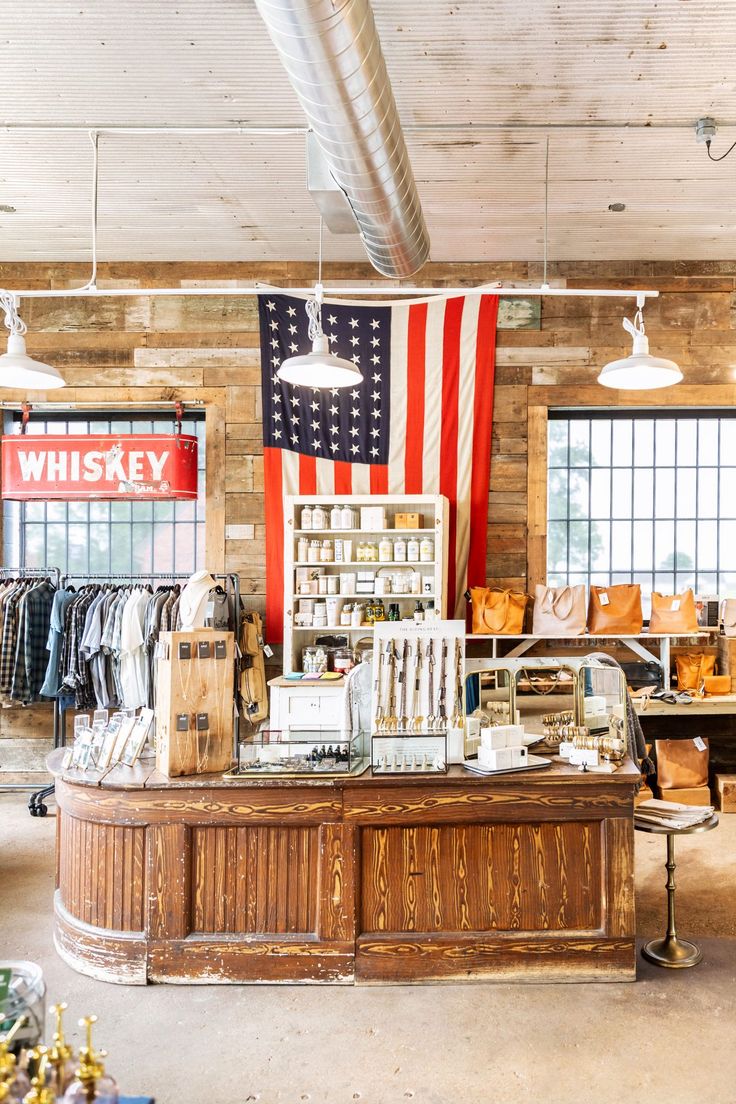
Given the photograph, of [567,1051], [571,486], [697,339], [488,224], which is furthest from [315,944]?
[697,339]

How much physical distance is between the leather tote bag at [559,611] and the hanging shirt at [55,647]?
3607 millimetres

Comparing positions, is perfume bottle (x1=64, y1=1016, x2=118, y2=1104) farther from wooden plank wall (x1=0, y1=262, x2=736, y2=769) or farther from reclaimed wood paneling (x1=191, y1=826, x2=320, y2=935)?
wooden plank wall (x1=0, y1=262, x2=736, y2=769)

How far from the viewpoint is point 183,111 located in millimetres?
4336

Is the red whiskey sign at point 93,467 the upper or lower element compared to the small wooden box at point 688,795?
upper

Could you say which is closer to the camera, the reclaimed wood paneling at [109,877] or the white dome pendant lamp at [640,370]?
the reclaimed wood paneling at [109,877]

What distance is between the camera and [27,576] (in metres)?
6.71

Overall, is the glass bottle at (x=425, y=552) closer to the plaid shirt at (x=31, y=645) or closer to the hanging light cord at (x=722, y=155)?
the plaid shirt at (x=31, y=645)

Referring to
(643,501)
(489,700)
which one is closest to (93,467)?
(489,700)

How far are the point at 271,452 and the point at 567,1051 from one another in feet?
15.4

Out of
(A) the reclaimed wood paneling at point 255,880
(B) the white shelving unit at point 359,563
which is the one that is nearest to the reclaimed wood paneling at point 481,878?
(A) the reclaimed wood paneling at point 255,880

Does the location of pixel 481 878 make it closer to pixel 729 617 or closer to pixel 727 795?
pixel 727 795

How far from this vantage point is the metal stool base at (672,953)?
134 inches

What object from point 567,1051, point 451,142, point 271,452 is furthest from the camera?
point 271,452

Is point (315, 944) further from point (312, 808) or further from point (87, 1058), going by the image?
point (87, 1058)
